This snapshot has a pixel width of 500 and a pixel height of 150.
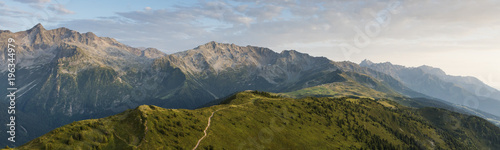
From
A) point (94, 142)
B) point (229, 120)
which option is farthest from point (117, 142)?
point (229, 120)

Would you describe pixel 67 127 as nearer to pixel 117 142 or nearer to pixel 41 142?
pixel 41 142

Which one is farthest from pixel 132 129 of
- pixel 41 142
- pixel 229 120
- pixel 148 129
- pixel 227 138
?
pixel 229 120

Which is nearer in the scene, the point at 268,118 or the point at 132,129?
the point at 132,129

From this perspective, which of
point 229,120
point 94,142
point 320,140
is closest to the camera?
point 94,142

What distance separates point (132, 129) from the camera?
103m

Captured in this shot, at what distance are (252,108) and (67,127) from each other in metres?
124

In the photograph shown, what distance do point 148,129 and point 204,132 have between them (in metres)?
29.5

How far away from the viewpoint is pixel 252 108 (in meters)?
194

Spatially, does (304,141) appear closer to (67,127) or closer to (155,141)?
(155,141)

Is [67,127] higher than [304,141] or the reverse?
higher

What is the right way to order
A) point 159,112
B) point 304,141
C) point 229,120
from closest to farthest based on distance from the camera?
1. point 159,112
2. point 229,120
3. point 304,141

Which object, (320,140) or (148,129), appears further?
(320,140)

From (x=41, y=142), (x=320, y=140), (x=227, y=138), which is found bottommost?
(x=320, y=140)

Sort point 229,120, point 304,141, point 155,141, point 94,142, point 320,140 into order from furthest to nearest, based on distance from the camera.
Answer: point 320,140
point 304,141
point 229,120
point 155,141
point 94,142
